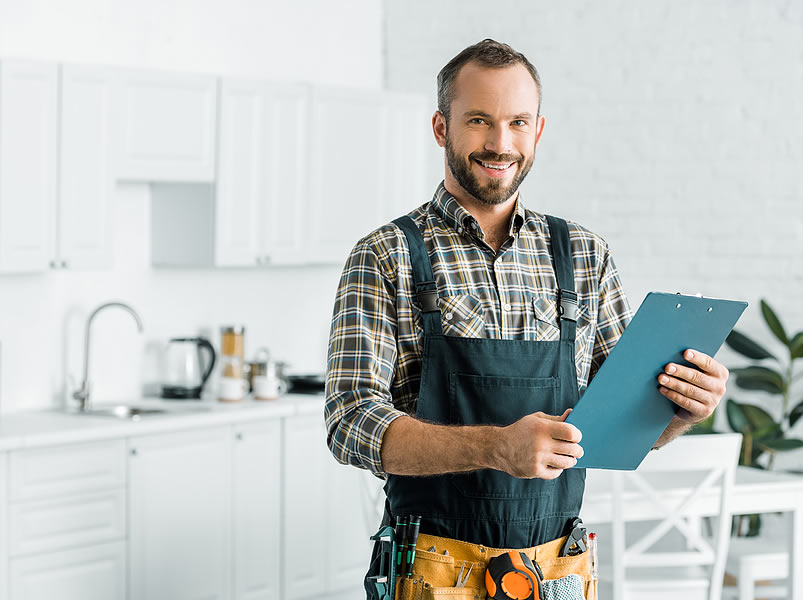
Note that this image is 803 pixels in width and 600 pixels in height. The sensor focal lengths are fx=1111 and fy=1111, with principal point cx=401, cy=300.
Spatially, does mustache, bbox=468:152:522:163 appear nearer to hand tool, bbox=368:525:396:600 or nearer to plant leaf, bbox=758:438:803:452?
hand tool, bbox=368:525:396:600

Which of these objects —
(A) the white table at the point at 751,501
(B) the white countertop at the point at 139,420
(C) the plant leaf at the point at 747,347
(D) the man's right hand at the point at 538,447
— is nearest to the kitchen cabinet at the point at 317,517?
(B) the white countertop at the point at 139,420

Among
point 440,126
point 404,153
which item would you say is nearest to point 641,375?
point 440,126

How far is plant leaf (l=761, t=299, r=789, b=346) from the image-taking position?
4621 mm

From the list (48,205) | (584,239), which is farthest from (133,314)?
(584,239)

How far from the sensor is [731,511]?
3484 mm

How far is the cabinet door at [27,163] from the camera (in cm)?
395

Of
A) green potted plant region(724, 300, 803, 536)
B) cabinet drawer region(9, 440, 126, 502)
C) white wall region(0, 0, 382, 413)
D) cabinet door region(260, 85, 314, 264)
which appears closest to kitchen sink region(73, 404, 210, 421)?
white wall region(0, 0, 382, 413)

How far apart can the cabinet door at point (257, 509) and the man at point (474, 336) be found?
8.86 feet

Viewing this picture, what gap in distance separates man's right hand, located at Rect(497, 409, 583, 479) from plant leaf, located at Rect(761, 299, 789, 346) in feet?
10.8

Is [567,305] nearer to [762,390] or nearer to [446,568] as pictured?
[446,568]

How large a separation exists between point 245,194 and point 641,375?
129 inches

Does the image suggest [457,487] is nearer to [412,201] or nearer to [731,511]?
[731,511]

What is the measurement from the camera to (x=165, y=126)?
445cm

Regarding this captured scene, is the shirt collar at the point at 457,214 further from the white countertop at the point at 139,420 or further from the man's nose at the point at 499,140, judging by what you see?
the white countertop at the point at 139,420
